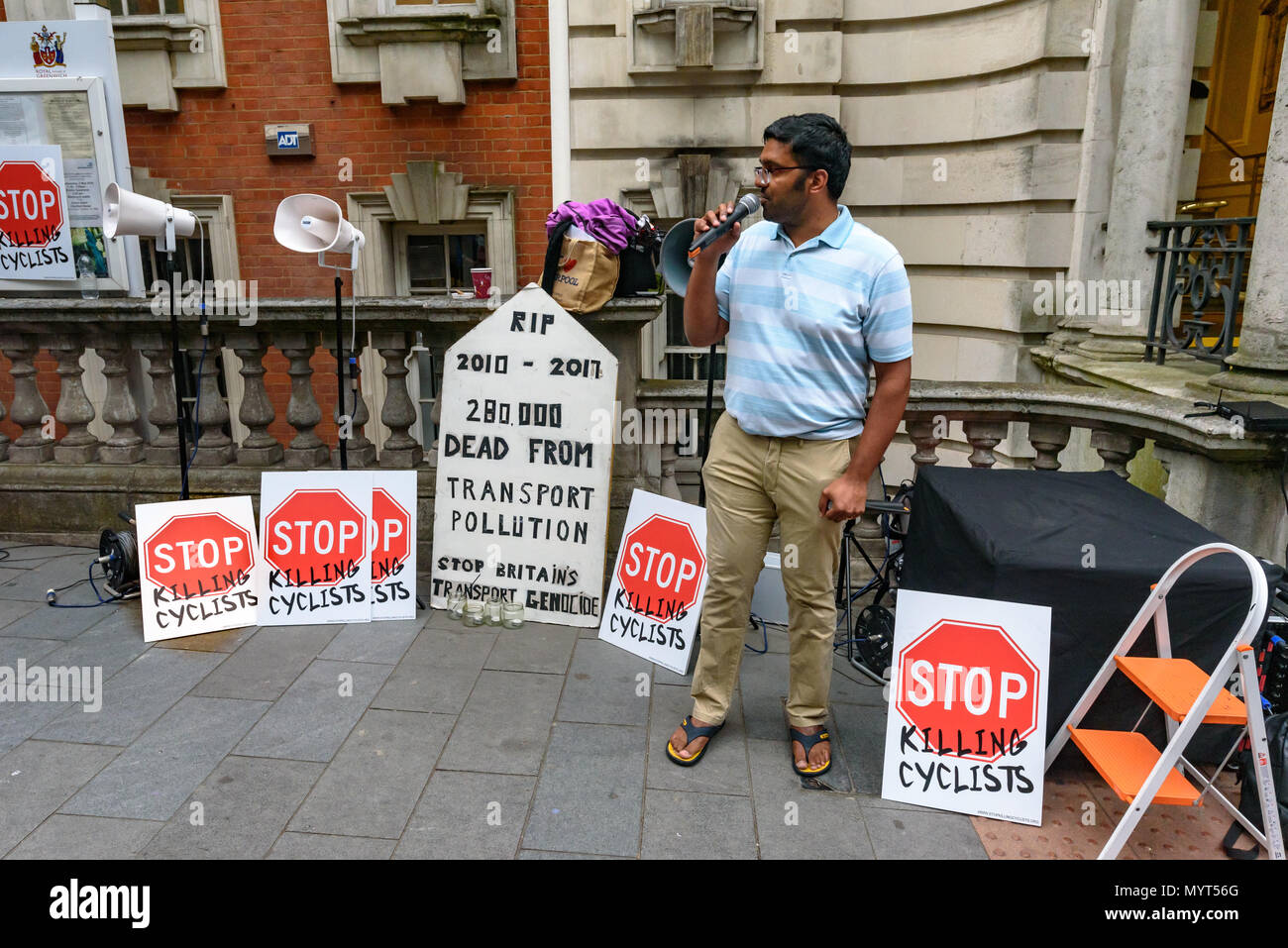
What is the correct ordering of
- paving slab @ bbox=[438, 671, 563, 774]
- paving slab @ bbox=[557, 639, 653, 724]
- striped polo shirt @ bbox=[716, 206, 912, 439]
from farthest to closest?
1. paving slab @ bbox=[557, 639, 653, 724]
2. paving slab @ bbox=[438, 671, 563, 774]
3. striped polo shirt @ bbox=[716, 206, 912, 439]

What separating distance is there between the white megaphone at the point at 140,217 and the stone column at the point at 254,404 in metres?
0.68

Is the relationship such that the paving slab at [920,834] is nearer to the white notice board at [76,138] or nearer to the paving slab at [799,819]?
the paving slab at [799,819]

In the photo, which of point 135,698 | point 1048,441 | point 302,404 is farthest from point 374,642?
point 1048,441

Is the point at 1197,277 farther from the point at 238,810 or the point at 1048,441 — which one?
the point at 238,810

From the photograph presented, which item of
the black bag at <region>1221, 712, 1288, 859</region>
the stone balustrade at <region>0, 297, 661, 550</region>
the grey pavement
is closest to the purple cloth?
the stone balustrade at <region>0, 297, 661, 550</region>

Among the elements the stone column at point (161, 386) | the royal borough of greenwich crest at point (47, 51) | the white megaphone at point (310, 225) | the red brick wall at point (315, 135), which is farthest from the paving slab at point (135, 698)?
the red brick wall at point (315, 135)

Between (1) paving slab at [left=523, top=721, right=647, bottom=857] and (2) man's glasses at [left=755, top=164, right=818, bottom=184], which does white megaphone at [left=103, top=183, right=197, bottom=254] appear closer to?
(2) man's glasses at [left=755, top=164, right=818, bottom=184]

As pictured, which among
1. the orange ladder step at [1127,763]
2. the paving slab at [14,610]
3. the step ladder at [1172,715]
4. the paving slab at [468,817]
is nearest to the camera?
the step ladder at [1172,715]

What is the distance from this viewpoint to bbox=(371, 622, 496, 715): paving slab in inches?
146

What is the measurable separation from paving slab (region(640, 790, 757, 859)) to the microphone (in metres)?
1.96

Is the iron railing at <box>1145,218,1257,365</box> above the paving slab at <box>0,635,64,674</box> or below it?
above

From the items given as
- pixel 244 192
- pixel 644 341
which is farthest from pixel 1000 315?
pixel 244 192

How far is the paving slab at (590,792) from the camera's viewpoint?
287cm

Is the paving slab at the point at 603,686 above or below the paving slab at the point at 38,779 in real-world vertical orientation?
below
